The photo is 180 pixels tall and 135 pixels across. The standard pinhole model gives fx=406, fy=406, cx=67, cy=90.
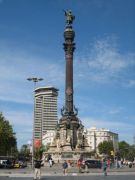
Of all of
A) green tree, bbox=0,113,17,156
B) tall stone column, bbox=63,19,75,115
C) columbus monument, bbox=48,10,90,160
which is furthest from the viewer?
green tree, bbox=0,113,17,156

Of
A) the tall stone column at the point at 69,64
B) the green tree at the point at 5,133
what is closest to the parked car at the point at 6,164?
the tall stone column at the point at 69,64

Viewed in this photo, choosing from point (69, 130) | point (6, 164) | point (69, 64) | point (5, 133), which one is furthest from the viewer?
point (5, 133)

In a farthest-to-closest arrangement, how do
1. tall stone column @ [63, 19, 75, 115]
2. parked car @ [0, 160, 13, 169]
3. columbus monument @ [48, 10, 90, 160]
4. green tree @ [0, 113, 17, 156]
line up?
green tree @ [0, 113, 17, 156]
tall stone column @ [63, 19, 75, 115]
columbus monument @ [48, 10, 90, 160]
parked car @ [0, 160, 13, 169]

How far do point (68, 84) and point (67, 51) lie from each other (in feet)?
23.4

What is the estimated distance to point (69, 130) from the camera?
7712cm

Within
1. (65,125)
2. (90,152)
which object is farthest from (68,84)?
(90,152)

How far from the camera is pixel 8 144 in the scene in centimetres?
9694

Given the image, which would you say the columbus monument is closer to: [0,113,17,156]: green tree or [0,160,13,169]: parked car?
[0,160,13,169]: parked car

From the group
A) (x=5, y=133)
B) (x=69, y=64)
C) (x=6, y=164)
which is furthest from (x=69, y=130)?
(x=5, y=133)

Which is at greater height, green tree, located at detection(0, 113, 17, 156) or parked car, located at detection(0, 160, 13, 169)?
green tree, located at detection(0, 113, 17, 156)

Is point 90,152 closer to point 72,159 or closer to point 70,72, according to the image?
point 72,159

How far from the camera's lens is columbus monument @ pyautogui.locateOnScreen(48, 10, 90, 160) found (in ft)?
247

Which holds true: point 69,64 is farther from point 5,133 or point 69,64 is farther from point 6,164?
point 6,164

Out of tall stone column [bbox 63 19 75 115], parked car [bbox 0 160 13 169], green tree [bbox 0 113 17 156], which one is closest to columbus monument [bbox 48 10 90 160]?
tall stone column [bbox 63 19 75 115]
